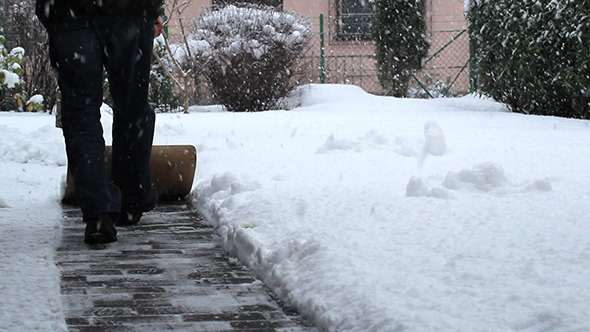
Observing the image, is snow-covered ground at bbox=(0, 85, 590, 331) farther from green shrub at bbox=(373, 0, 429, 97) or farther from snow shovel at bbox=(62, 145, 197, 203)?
green shrub at bbox=(373, 0, 429, 97)

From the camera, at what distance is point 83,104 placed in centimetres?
327

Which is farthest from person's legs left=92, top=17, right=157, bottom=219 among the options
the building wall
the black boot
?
the building wall

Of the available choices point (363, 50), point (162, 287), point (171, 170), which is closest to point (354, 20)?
point (363, 50)

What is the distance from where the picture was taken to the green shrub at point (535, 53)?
7863 millimetres

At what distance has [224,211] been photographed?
3.70m

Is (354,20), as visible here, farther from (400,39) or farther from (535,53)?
(535,53)

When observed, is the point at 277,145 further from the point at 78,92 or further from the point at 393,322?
the point at 393,322

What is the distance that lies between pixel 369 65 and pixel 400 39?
230 cm

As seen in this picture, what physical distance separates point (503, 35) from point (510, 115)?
2.93ft

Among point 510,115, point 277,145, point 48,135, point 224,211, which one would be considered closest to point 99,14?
point 224,211

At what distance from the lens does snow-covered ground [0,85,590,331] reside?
216cm

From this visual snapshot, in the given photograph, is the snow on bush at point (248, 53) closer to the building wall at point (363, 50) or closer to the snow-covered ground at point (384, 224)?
the building wall at point (363, 50)

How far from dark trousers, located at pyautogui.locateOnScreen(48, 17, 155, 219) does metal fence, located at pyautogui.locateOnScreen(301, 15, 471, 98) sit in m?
11.1

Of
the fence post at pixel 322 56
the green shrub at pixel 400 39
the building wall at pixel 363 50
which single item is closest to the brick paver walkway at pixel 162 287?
the green shrub at pixel 400 39
